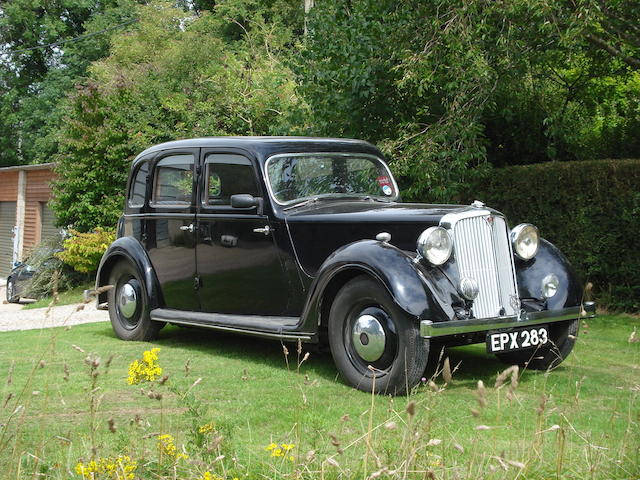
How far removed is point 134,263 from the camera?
26.2 feet

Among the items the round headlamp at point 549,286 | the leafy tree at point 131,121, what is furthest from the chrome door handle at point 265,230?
the leafy tree at point 131,121

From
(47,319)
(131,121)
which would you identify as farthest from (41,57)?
(47,319)

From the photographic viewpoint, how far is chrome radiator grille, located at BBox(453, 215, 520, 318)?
5746 millimetres

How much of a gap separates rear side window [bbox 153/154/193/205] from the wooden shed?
18552 mm

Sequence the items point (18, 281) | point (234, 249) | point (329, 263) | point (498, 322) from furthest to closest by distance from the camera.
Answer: point (18, 281) < point (234, 249) < point (329, 263) < point (498, 322)

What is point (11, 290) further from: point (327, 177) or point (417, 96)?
point (327, 177)

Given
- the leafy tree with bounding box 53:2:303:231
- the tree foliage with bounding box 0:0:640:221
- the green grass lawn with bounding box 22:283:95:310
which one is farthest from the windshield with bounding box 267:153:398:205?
the green grass lawn with bounding box 22:283:95:310

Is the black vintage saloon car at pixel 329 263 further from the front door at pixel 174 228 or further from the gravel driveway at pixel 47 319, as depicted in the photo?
the gravel driveway at pixel 47 319

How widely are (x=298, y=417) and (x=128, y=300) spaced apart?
4.99 m

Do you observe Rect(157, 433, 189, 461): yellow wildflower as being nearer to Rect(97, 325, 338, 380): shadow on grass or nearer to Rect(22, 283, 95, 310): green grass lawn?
Rect(97, 325, 338, 380): shadow on grass

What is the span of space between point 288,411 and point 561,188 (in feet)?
23.4

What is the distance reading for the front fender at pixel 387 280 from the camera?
5336mm

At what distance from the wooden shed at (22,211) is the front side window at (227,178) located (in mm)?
19504

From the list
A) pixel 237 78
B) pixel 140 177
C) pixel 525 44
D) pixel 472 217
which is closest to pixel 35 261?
pixel 237 78
